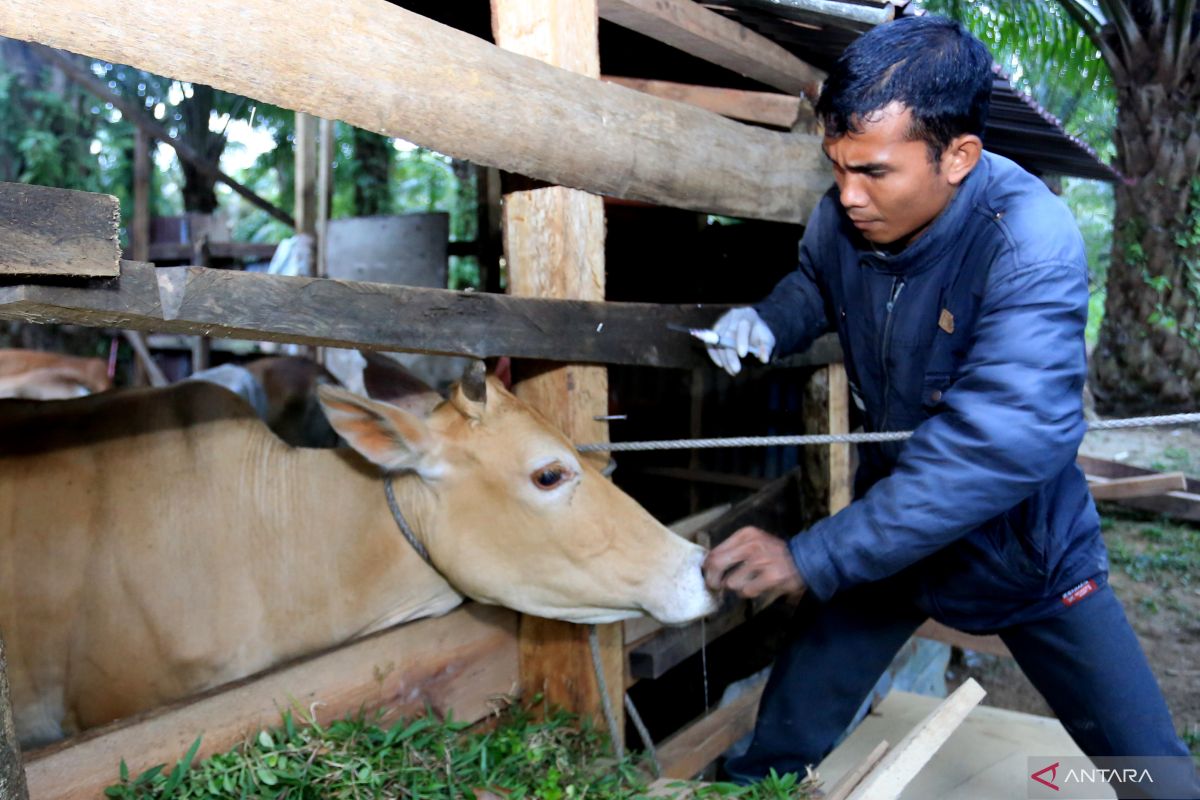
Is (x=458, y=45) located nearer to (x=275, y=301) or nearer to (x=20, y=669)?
(x=275, y=301)

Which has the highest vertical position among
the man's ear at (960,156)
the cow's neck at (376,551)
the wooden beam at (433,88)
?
the wooden beam at (433,88)

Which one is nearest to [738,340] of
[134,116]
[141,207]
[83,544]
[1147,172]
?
[83,544]

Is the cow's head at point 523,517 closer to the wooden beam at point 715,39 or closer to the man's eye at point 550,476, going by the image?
A: the man's eye at point 550,476

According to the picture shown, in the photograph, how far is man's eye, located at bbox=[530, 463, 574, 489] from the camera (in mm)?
2865

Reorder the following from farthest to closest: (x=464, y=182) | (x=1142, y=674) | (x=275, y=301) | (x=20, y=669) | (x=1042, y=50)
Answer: (x=464, y=182)
(x=1042, y=50)
(x=20, y=669)
(x=1142, y=674)
(x=275, y=301)

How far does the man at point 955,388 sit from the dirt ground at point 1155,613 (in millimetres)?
3084

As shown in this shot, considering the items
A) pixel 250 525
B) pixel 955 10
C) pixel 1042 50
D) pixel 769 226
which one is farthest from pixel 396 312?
pixel 1042 50

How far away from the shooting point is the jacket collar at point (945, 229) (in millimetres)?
2488

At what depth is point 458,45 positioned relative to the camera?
2.23 metres

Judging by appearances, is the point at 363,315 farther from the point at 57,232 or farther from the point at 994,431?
the point at 994,431

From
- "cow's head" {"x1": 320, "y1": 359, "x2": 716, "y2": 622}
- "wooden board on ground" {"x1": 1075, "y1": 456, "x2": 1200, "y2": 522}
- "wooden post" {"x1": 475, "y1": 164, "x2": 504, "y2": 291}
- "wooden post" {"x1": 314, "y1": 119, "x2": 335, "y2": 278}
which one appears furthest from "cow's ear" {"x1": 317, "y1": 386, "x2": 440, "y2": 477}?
"wooden board on ground" {"x1": 1075, "y1": 456, "x2": 1200, "y2": 522}

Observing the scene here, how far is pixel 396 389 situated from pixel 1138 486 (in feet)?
21.9

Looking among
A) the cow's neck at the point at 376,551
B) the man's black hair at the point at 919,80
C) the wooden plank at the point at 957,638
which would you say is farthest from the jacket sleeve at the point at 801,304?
the wooden plank at the point at 957,638

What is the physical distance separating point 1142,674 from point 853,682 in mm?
882
